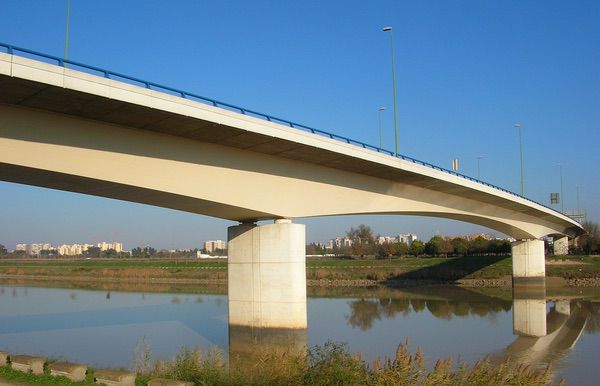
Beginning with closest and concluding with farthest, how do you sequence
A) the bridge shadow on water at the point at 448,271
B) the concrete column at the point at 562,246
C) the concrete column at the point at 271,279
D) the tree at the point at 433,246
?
1. the concrete column at the point at 271,279
2. the bridge shadow on water at the point at 448,271
3. the concrete column at the point at 562,246
4. the tree at the point at 433,246

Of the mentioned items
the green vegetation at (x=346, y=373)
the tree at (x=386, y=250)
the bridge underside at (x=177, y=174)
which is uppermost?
the bridge underside at (x=177, y=174)

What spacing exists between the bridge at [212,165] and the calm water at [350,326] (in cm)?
291

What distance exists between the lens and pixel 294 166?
24.5 metres

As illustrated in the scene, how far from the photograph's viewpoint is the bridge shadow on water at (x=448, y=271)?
60.3 m

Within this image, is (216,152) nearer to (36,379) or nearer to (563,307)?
(36,379)

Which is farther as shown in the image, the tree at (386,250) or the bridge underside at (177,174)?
the tree at (386,250)

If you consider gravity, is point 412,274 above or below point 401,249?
below

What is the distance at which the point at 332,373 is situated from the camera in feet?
33.1

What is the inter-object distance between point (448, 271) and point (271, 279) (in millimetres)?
42095

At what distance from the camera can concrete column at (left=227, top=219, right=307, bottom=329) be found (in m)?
23.2

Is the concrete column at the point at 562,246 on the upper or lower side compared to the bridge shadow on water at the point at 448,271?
upper

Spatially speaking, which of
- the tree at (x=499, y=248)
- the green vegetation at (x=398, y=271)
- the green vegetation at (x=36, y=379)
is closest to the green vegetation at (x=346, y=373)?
the green vegetation at (x=36, y=379)

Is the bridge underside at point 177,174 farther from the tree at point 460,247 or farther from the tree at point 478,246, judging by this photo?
the tree at point 460,247

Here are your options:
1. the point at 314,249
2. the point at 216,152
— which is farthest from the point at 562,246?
the point at 314,249
